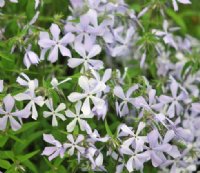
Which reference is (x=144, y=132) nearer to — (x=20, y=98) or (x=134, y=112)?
(x=134, y=112)

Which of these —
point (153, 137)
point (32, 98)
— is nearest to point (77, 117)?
point (32, 98)

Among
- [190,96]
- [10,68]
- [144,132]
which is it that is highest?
[10,68]

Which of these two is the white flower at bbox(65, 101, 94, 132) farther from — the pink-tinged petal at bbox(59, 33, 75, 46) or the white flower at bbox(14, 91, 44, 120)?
the pink-tinged petal at bbox(59, 33, 75, 46)

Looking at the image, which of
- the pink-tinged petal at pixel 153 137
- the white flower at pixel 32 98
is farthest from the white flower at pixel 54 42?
the pink-tinged petal at pixel 153 137

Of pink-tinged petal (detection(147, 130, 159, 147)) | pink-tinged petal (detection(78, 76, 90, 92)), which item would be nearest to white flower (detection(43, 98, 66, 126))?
pink-tinged petal (detection(78, 76, 90, 92))

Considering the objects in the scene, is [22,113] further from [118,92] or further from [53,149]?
[118,92]

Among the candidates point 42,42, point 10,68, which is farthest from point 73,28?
point 10,68

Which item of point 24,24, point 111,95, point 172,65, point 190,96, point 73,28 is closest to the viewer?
point 111,95
